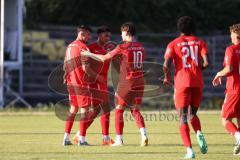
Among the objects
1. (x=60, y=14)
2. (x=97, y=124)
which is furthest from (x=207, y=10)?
→ (x=97, y=124)

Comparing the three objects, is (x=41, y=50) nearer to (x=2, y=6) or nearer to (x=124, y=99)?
(x=2, y=6)

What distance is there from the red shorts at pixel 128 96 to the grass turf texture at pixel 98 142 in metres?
0.83

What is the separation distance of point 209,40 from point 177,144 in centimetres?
2570

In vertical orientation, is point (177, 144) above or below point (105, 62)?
below

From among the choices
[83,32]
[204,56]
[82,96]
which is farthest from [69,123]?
[204,56]

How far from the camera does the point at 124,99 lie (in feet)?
54.9

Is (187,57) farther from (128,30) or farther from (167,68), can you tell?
(128,30)

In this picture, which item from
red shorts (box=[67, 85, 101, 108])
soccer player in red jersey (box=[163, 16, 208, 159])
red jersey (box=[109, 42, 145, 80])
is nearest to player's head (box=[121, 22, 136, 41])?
red jersey (box=[109, 42, 145, 80])

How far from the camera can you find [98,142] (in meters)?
17.4

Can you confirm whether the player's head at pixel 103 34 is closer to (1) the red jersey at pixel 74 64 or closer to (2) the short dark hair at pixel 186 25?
(1) the red jersey at pixel 74 64

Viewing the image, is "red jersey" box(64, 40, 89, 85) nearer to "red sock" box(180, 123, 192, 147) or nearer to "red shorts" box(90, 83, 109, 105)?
"red shorts" box(90, 83, 109, 105)

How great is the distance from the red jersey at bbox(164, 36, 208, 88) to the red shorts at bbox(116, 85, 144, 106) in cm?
284

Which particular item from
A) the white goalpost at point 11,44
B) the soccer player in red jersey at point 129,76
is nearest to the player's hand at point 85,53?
the soccer player in red jersey at point 129,76

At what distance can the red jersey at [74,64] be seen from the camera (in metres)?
17.0
